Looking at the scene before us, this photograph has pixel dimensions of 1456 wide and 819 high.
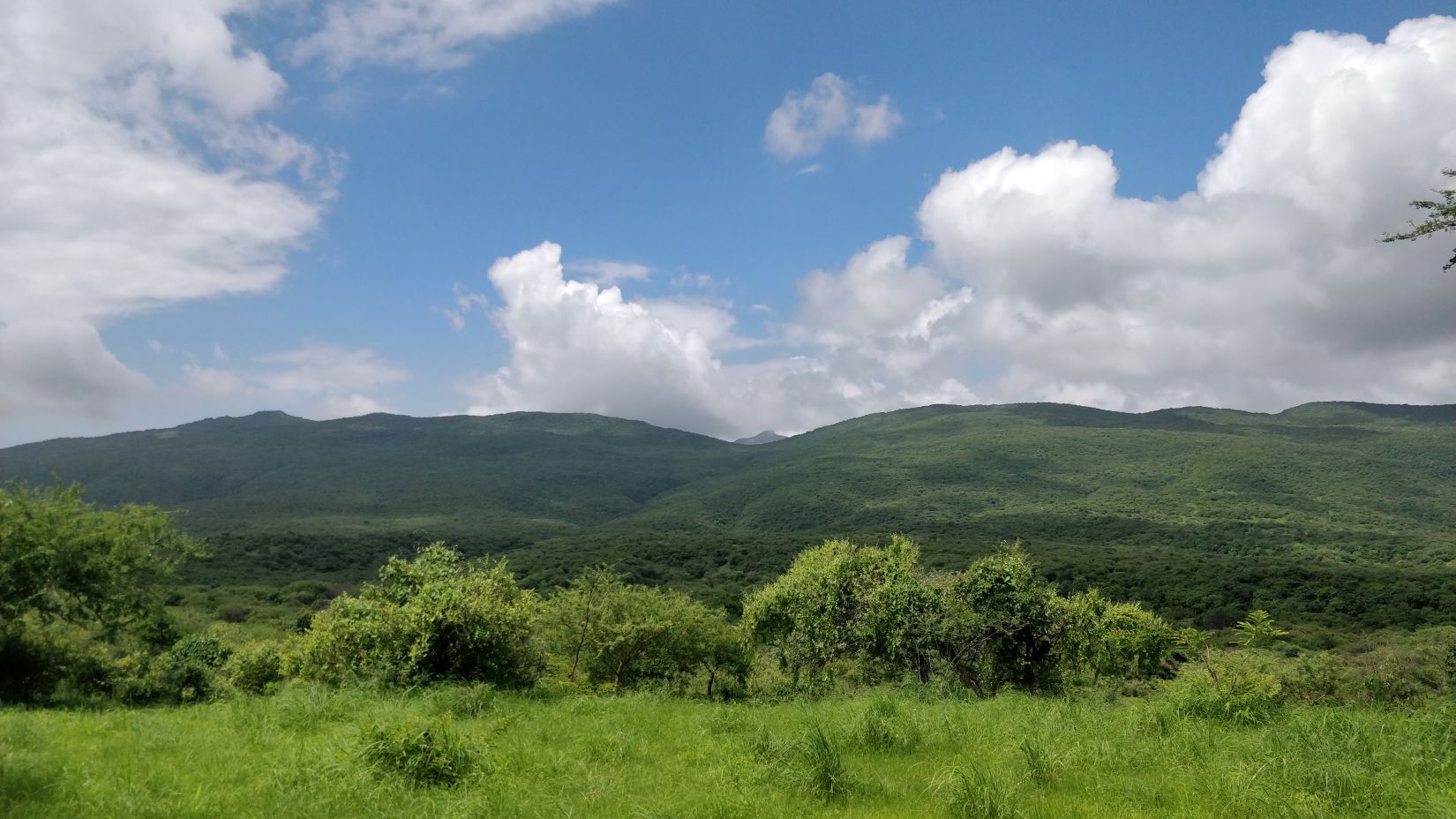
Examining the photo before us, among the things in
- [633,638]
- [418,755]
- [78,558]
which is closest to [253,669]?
[78,558]

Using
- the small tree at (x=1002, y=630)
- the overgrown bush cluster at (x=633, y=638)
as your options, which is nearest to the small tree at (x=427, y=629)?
the overgrown bush cluster at (x=633, y=638)

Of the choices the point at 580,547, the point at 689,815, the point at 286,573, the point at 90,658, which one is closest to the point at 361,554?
the point at 286,573

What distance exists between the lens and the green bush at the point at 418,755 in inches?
338

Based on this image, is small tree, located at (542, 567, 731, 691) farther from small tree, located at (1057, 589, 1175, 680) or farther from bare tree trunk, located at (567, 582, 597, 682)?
small tree, located at (1057, 589, 1175, 680)

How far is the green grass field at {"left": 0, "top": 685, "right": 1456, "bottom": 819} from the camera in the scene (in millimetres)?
7523

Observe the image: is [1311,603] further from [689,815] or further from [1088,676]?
[689,815]

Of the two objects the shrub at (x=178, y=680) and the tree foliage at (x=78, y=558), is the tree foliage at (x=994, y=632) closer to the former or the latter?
the shrub at (x=178, y=680)

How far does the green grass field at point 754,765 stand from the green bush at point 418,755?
0.36 feet

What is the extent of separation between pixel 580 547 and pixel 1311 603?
95.4 metres

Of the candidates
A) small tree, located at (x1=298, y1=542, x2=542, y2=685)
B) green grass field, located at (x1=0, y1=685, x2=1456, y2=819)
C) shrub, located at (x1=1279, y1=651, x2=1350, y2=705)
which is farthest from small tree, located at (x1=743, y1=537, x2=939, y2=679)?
small tree, located at (x1=298, y1=542, x2=542, y2=685)

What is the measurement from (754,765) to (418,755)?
13.2ft

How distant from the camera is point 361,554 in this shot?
127 meters

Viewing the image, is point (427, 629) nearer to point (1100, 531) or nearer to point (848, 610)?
point (848, 610)

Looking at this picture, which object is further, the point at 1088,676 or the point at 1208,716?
the point at 1088,676
